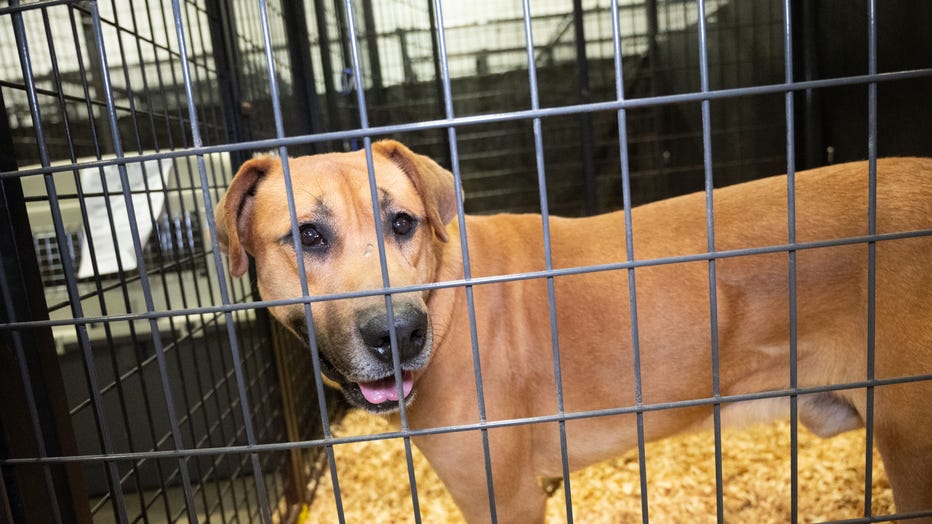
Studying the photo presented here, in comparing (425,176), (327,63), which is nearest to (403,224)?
(425,176)

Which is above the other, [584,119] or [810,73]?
[810,73]

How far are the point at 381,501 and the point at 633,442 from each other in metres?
1.40

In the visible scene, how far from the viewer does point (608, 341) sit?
69.6 inches

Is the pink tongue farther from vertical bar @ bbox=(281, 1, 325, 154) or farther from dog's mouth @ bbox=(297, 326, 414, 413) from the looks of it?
vertical bar @ bbox=(281, 1, 325, 154)

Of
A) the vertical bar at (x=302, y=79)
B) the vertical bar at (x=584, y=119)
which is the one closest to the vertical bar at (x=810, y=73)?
the vertical bar at (x=584, y=119)

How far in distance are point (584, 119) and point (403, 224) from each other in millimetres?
3151

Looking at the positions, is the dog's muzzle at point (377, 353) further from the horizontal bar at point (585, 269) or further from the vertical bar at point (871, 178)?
the vertical bar at point (871, 178)

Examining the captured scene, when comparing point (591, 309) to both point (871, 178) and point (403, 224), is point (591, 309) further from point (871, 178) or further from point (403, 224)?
point (871, 178)

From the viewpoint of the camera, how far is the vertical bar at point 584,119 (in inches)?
170

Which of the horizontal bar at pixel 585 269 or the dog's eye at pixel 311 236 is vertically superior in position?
the dog's eye at pixel 311 236

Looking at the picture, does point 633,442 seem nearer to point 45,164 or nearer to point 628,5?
point 45,164

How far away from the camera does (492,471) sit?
→ 169 centimetres

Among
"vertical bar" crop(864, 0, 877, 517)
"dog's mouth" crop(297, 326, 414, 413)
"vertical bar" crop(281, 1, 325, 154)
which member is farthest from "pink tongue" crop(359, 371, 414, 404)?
"vertical bar" crop(281, 1, 325, 154)

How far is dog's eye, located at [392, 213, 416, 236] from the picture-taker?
63.6 inches
